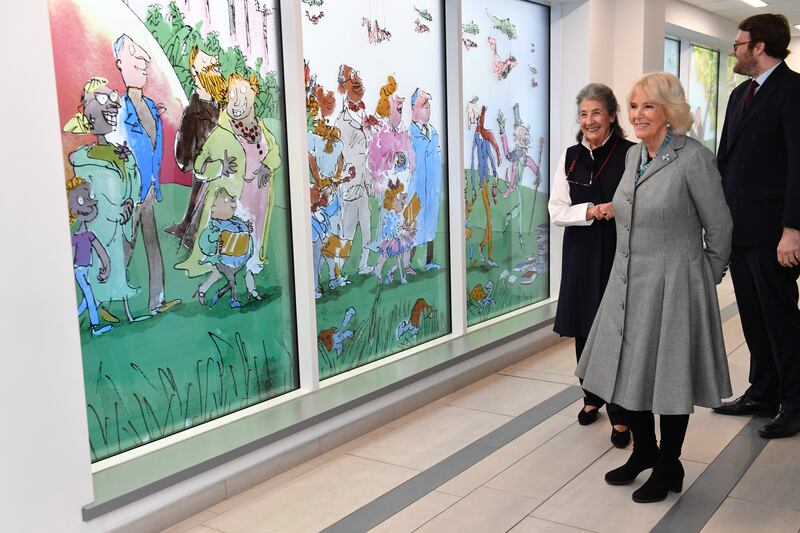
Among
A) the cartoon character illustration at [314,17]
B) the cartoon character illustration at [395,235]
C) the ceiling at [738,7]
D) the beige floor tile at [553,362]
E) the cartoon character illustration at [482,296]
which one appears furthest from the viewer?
the ceiling at [738,7]

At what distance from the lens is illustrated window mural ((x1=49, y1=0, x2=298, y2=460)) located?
9.79ft

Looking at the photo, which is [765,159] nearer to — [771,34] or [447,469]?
[771,34]

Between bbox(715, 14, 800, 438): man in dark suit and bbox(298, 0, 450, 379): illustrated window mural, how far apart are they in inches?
72.5

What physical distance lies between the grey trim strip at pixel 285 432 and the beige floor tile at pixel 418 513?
0.70 meters

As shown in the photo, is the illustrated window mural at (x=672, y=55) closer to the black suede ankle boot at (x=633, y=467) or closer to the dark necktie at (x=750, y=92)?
the dark necktie at (x=750, y=92)

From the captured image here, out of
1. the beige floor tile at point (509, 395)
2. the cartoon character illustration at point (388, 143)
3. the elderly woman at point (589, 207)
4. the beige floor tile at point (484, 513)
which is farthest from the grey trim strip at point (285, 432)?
the cartoon character illustration at point (388, 143)

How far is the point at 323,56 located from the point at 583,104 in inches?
54.9

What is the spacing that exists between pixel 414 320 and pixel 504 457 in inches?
58.7

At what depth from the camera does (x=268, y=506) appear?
3088 millimetres

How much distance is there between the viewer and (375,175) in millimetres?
4398

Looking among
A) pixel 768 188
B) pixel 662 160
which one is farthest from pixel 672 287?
pixel 768 188

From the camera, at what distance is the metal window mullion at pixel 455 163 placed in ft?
15.8

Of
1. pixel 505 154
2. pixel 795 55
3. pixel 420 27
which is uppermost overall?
pixel 795 55

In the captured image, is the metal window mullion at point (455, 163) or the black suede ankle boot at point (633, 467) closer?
the black suede ankle boot at point (633, 467)
